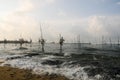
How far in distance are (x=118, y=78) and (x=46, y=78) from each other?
5.20 m

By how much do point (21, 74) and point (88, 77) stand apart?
550 cm

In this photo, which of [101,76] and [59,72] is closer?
[101,76]

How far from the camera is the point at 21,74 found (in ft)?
50.4

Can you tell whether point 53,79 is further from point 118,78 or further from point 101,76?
point 118,78

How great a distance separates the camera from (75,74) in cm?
1468

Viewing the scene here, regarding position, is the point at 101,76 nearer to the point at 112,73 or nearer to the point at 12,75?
the point at 112,73

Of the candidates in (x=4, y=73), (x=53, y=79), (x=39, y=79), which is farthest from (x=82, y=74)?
(x=4, y=73)

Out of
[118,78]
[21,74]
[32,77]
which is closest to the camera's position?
[118,78]

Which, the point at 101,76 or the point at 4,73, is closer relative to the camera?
the point at 101,76

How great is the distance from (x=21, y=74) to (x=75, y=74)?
444 cm

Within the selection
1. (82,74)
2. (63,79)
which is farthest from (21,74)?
(82,74)

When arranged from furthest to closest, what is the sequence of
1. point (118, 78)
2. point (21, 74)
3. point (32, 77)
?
point (21, 74) → point (32, 77) → point (118, 78)

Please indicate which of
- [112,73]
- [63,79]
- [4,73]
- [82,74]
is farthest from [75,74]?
[4,73]

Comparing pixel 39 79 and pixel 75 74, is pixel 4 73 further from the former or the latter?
pixel 75 74
